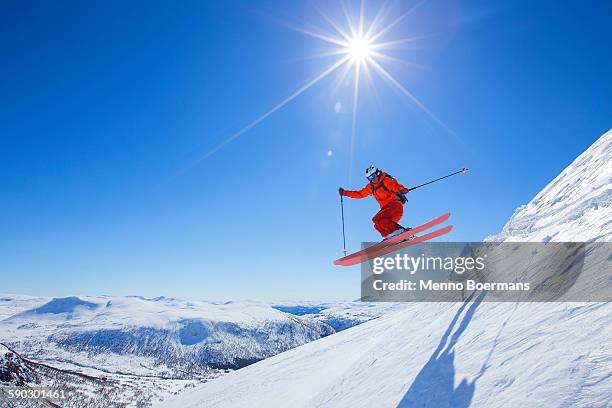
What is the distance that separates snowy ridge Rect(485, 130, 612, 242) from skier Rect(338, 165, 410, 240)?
3.72 metres

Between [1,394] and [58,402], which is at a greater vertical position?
[1,394]

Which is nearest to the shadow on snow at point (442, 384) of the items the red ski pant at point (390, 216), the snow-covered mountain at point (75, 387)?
the red ski pant at point (390, 216)

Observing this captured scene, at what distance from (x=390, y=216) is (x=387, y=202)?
1.68 ft

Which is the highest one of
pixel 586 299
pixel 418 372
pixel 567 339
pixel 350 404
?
pixel 586 299

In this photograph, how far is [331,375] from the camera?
10.1 m

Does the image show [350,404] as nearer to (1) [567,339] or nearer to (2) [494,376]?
(2) [494,376]

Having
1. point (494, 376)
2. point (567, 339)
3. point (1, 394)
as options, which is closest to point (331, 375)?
point (494, 376)

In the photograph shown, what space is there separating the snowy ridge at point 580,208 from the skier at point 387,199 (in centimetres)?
372

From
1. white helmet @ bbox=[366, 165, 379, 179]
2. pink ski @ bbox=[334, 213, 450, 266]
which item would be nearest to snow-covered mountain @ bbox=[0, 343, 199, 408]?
pink ski @ bbox=[334, 213, 450, 266]

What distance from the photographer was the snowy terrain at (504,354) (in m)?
3.83

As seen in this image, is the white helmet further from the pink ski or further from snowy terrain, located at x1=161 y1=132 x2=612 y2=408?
snowy terrain, located at x1=161 y1=132 x2=612 y2=408

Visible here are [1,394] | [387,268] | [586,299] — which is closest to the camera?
[586,299]

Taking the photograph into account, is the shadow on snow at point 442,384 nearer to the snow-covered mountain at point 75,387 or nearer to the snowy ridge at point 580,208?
the snowy ridge at point 580,208

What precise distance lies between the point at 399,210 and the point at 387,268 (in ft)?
6.78
